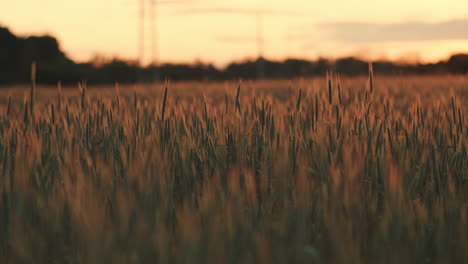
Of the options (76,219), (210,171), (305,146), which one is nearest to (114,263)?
(76,219)

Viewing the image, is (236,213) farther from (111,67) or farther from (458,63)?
(458,63)

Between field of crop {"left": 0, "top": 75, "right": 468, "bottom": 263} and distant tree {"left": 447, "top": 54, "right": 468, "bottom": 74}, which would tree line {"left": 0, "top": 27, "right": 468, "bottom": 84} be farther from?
field of crop {"left": 0, "top": 75, "right": 468, "bottom": 263}

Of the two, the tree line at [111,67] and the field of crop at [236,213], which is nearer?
the field of crop at [236,213]

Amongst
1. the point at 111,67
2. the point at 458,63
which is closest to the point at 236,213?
the point at 111,67

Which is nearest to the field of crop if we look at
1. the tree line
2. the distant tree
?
the tree line

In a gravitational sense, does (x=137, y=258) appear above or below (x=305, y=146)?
below

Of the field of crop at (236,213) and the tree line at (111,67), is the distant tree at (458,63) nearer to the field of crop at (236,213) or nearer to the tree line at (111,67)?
the tree line at (111,67)

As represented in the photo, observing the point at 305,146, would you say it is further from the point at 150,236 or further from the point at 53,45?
the point at 53,45

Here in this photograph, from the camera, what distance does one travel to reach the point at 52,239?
38.7 inches

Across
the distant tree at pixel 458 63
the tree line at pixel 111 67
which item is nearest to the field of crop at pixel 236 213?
the tree line at pixel 111 67

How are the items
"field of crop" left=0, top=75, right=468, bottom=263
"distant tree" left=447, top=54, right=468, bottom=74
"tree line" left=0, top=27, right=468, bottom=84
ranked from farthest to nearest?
"distant tree" left=447, top=54, right=468, bottom=74
"tree line" left=0, top=27, right=468, bottom=84
"field of crop" left=0, top=75, right=468, bottom=263

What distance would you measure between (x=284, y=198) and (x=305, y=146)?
0.53 metres

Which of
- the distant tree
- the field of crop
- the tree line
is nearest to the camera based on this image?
the field of crop

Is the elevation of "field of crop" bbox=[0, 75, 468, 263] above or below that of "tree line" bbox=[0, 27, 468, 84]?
below
